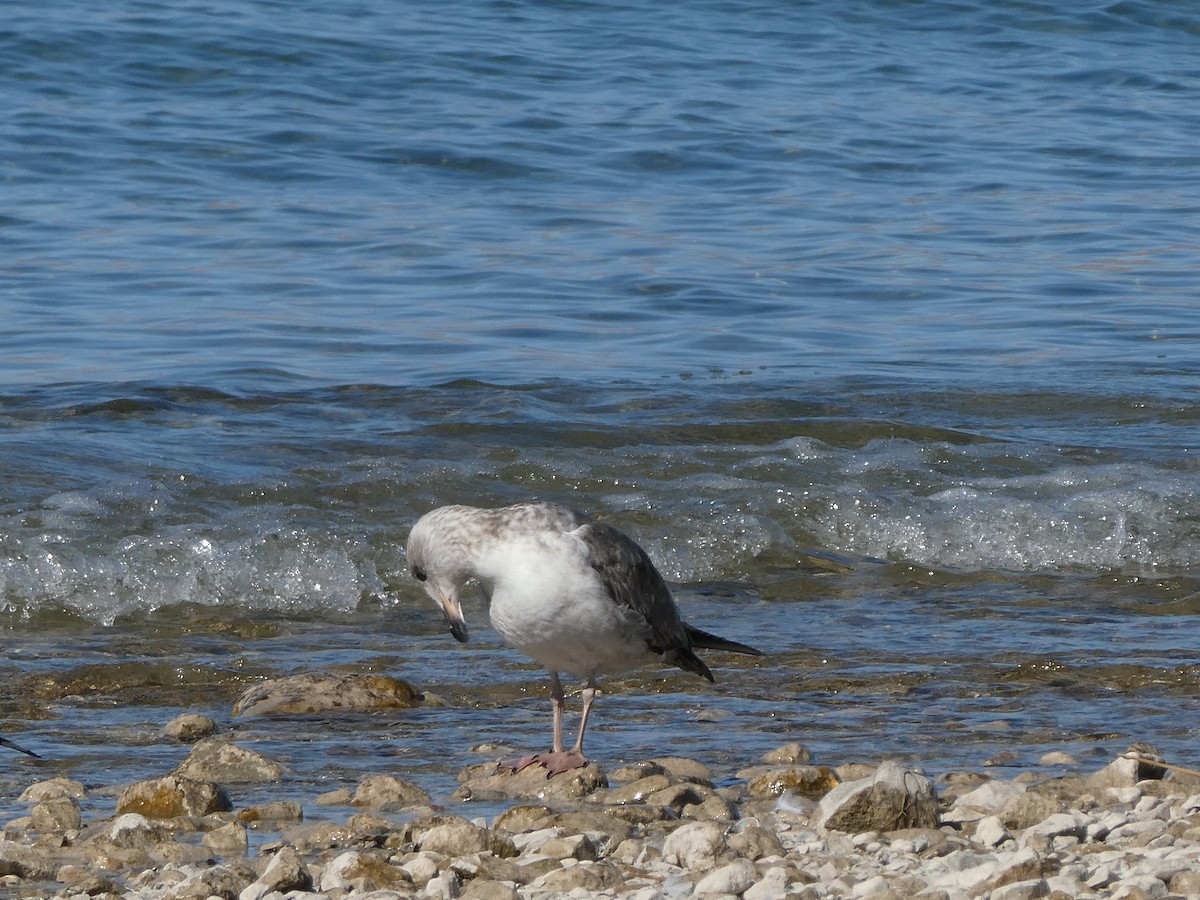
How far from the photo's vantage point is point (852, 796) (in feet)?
12.6

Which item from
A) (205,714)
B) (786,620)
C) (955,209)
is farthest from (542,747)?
(955,209)

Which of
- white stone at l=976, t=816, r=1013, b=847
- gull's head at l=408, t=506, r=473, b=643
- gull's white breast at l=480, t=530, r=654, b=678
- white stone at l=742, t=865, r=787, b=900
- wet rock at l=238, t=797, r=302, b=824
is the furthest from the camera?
gull's head at l=408, t=506, r=473, b=643

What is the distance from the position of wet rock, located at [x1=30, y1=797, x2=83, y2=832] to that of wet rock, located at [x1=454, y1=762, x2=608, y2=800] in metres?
0.88

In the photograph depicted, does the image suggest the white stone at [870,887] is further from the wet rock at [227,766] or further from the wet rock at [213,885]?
the wet rock at [227,766]

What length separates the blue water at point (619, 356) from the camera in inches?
224

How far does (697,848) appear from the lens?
12.0 feet

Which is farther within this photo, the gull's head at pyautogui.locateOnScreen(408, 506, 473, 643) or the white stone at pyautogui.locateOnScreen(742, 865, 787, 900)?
the gull's head at pyautogui.locateOnScreen(408, 506, 473, 643)

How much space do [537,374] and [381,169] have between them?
5169 millimetres

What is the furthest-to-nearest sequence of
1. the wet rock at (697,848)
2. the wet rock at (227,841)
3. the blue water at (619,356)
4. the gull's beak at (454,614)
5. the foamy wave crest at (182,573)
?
the foamy wave crest at (182,573) → the blue water at (619,356) → the gull's beak at (454,614) → the wet rock at (227,841) → the wet rock at (697,848)

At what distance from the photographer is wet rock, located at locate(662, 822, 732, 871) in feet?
11.9

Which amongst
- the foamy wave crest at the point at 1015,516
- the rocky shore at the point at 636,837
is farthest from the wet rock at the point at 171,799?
the foamy wave crest at the point at 1015,516

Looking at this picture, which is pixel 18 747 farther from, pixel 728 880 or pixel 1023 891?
pixel 1023 891

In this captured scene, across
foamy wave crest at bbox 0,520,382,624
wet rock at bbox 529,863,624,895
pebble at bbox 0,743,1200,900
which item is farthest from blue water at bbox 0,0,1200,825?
wet rock at bbox 529,863,624,895

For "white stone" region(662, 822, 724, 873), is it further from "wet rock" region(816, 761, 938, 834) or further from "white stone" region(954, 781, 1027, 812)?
"white stone" region(954, 781, 1027, 812)
